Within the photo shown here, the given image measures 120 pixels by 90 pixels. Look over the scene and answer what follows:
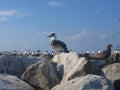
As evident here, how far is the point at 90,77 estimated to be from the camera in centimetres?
1091

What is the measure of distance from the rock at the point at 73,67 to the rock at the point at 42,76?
338 mm

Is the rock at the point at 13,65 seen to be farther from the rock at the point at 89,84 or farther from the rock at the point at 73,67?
the rock at the point at 89,84

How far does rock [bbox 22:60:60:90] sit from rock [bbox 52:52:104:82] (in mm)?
338

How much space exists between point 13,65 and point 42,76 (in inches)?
65.8

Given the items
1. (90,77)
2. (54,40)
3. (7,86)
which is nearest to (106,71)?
Answer: (90,77)

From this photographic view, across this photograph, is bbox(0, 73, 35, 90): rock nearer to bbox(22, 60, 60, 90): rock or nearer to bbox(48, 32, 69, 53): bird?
bbox(22, 60, 60, 90): rock

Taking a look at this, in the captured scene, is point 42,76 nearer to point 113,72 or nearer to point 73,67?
point 73,67

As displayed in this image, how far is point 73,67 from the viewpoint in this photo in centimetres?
1327

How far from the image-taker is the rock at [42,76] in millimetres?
13049

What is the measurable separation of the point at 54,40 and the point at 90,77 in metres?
11.5

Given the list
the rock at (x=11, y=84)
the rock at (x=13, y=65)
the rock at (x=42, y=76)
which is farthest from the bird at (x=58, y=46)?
the rock at (x=11, y=84)

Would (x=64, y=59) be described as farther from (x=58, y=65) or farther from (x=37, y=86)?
(x=37, y=86)

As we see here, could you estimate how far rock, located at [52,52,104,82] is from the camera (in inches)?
502

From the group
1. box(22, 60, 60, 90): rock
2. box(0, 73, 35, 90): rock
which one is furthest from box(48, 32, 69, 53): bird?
box(0, 73, 35, 90): rock
